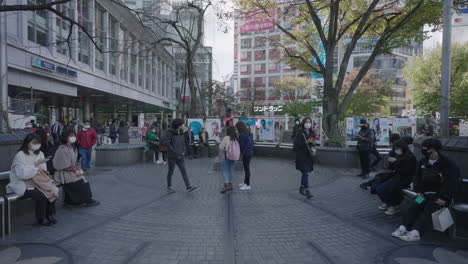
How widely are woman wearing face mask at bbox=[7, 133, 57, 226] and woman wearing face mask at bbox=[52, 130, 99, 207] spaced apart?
58 cm

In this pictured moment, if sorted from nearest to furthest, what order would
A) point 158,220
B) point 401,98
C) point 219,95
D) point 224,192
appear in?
1. point 158,220
2. point 224,192
3. point 219,95
4. point 401,98

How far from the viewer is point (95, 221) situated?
16.6 ft

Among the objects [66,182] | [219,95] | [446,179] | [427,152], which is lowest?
[66,182]

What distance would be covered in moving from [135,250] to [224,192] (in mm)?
3425

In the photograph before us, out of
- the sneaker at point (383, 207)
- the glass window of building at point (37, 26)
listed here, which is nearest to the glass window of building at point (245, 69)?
the glass window of building at point (37, 26)

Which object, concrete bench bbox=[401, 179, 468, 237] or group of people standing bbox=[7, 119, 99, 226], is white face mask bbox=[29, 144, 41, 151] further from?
concrete bench bbox=[401, 179, 468, 237]

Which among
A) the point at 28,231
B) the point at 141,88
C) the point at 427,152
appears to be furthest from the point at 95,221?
the point at 141,88

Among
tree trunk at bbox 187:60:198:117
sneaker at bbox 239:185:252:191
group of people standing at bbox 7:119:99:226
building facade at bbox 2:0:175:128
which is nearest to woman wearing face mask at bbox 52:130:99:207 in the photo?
group of people standing at bbox 7:119:99:226

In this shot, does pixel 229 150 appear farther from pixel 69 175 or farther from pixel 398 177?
pixel 398 177

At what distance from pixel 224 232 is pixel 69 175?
3.23 m

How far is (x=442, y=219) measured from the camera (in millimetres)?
3918

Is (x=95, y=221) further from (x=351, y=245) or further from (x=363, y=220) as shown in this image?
(x=363, y=220)

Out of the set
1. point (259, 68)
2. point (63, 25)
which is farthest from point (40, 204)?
point (259, 68)

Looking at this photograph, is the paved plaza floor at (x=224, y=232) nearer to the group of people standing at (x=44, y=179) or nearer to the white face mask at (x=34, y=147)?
the group of people standing at (x=44, y=179)
